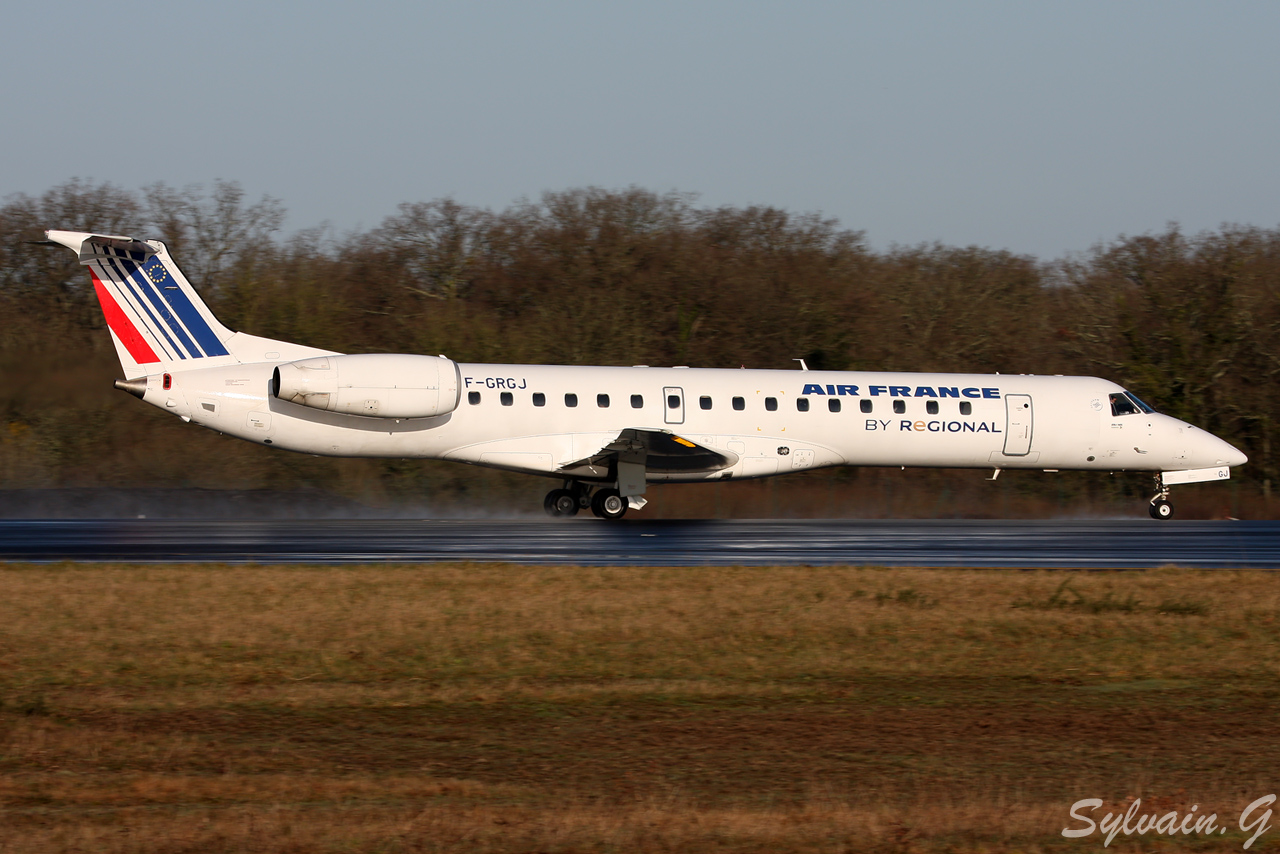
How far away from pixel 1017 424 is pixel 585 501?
9.03 meters

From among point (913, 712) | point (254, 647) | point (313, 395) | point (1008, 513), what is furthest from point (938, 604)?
point (1008, 513)

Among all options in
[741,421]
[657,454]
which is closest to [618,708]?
[657,454]

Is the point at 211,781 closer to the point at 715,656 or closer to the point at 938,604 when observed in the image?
the point at 715,656

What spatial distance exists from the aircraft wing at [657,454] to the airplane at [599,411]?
0.12 feet

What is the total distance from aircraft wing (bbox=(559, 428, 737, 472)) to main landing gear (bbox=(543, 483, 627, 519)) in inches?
36.0

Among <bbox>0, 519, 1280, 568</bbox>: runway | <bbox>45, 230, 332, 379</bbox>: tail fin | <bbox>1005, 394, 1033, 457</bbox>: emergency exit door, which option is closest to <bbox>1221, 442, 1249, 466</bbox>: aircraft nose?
<bbox>0, 519, 1280, 568</bbox>: runway

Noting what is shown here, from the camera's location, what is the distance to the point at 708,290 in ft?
131

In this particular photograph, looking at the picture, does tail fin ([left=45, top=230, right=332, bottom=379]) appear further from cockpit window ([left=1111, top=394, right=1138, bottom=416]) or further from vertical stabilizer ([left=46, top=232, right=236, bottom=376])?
cockpit window ([left=1111, top=394, right=1138, bottom=416])

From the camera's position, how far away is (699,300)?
39688 mm

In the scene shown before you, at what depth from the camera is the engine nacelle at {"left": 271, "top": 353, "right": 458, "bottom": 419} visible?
2200 cm

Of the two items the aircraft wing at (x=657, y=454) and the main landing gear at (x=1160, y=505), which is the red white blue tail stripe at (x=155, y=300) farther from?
the main landing gear at (x=1160, y=505)

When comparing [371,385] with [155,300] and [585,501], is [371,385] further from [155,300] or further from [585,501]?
[585,501]

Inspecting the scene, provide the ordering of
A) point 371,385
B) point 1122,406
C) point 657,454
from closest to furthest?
point 371,385, point 657,454, point 1122,406

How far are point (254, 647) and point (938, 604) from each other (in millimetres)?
6994
